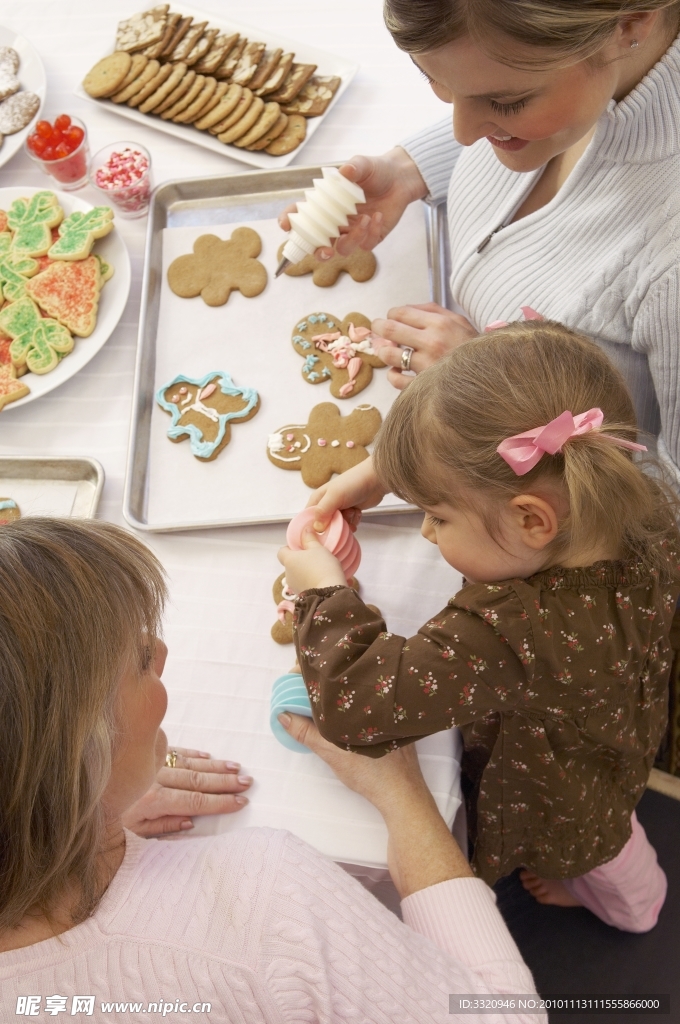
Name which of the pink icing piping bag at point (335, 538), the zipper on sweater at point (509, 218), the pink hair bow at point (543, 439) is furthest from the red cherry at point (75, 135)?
the pink hair bow at point (543, 439)

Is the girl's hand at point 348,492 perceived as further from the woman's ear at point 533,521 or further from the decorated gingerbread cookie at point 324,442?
the woman's ear at point 533,521

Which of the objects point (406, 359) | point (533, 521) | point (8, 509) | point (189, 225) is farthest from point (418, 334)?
point (8, 509)

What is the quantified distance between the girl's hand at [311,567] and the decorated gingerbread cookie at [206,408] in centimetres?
29

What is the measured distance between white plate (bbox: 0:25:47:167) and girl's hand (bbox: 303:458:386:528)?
41.3 inches

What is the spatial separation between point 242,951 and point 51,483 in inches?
33.0

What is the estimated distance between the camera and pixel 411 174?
1.50 m

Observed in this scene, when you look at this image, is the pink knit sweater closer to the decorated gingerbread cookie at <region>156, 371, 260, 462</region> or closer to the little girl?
the little girl

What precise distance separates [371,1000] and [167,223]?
1376 mm

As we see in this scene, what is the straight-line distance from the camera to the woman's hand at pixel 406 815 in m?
0.96

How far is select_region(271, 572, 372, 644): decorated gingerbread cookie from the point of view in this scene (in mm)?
1166

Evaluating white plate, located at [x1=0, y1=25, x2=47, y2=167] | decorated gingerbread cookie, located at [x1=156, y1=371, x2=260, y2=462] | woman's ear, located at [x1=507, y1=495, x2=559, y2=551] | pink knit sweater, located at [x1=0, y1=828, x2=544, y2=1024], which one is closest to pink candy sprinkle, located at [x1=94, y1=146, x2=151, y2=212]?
white plate, located at [x1=0, y1=25, x2=47, y2=167]

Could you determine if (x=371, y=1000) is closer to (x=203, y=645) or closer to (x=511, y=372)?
(x=203, y=645)

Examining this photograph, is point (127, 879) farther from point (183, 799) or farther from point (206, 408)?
point (206, 408)

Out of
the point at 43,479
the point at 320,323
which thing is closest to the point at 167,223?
the point at 320,323
